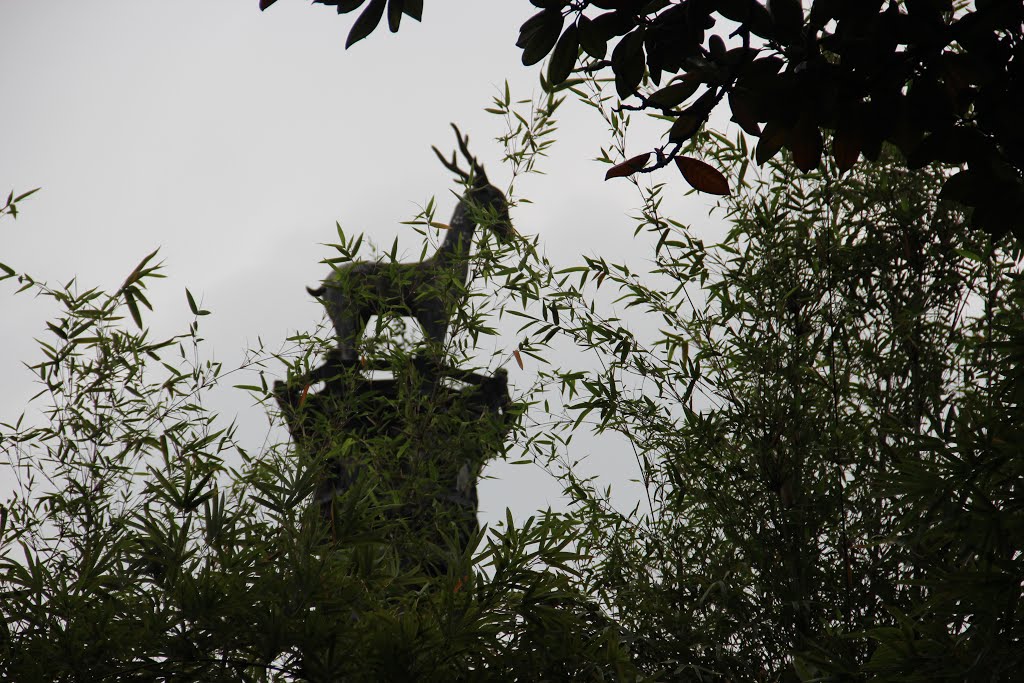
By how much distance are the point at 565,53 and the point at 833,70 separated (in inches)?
15.2

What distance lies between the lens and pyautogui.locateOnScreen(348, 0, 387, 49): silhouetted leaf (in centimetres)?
126

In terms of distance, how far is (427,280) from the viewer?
152 inches

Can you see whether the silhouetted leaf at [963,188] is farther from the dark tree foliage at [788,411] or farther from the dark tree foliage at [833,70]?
the dark tree foliage at [788,411]

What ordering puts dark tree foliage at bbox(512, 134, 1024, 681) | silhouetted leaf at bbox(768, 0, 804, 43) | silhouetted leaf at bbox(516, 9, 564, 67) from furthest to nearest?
dark tree foliage at bbox(512, 134, 1024, 681) → silhouetted leaf at bbox(516, 9, 564, 67) → silhouetted leaf at bbox(768, 0, 804, 43)

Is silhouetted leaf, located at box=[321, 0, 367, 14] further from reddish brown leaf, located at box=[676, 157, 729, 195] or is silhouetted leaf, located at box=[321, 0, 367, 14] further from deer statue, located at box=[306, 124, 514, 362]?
deer statue, located at box=[306, 124, 514, 362]

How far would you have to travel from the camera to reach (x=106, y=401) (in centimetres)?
296

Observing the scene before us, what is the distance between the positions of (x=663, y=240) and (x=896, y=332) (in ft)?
2.56

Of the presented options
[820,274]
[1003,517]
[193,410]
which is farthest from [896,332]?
[193,410]

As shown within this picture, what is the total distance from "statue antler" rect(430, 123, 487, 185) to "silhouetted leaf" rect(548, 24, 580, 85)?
7.03 ft

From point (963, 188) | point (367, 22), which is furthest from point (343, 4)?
point (963, 188)

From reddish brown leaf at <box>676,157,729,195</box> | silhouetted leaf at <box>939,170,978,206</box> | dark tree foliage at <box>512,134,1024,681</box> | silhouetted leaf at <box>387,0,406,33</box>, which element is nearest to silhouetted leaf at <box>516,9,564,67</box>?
silhouetted leaf at <box>387,0,406,33</box>

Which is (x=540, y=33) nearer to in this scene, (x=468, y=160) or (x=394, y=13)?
(x=394, y=13)

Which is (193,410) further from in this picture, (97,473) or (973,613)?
(973,613)

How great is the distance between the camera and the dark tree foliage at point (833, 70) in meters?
1.18
